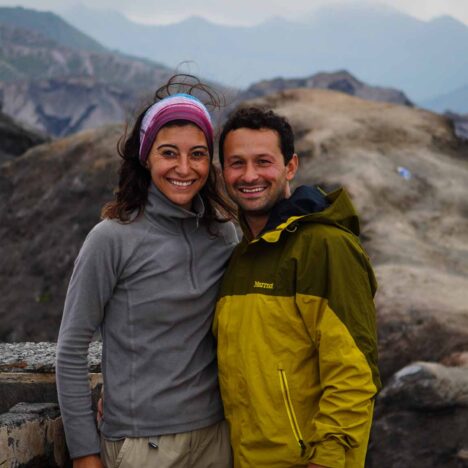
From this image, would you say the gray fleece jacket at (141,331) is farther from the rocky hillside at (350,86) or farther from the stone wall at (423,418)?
the rocky hillside at (350,86)

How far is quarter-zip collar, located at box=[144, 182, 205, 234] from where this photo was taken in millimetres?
3281

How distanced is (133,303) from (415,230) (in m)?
13.3

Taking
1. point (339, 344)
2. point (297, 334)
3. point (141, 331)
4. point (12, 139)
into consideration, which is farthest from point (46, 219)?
point (339, 344)

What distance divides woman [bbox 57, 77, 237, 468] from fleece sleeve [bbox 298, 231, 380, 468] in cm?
58

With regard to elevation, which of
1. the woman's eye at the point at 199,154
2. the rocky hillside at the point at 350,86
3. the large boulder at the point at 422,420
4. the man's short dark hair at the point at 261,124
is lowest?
the large boulder at the point at 422,420

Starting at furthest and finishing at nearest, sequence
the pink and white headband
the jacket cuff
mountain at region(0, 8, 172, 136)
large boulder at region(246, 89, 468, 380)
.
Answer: mountain at region(0, 8, 172, 136) < large boulder at region(246, 89, 468, 380) < the pink and white headband < the jacket cuff

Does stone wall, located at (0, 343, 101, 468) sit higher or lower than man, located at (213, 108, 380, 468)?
lower

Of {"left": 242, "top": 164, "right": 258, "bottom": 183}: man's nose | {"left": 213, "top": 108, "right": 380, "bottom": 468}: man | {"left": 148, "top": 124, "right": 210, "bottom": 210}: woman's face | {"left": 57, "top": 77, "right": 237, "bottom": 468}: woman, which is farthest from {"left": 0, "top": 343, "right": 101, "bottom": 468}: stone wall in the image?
{"left": 242, "top": 164, "right": 258, "bottom": 183}: man's nose

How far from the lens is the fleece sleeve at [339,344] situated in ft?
9.40

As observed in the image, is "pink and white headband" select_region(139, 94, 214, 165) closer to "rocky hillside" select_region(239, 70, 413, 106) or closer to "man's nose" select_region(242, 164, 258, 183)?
"man's nose" select_region(242, 164, 258, 183)

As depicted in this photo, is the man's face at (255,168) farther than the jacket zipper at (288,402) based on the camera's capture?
Yes

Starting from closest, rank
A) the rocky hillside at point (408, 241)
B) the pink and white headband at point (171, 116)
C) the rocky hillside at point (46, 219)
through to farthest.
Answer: the pink and white headband at point (171, 116) < the rocky hillside at point (408, 241) < the rocky hillside at point (46, 219)

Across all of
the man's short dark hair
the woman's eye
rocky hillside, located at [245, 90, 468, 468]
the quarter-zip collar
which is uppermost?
the man's short dark hair

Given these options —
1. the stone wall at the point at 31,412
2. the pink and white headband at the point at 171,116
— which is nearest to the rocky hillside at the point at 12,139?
the stone wall at the point at 31,412
